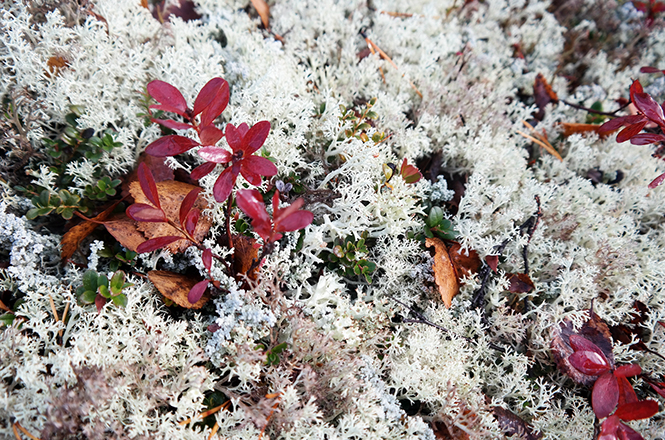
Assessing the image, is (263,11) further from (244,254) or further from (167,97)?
(244,254)

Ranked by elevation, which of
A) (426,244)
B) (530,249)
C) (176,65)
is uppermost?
(176,65)

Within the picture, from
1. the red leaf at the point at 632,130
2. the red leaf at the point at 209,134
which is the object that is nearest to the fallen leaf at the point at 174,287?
the red leaf at the point at 209,134

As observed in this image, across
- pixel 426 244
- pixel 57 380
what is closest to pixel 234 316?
pixel 57 380

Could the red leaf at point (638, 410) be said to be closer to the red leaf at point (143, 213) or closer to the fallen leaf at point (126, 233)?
the red leaf at point (143, 213)

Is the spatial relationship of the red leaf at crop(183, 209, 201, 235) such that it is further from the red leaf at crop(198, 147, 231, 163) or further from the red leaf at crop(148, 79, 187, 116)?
the red leaf at crop(148, 79, 187, 116)

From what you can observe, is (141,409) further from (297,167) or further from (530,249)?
(530,249)
